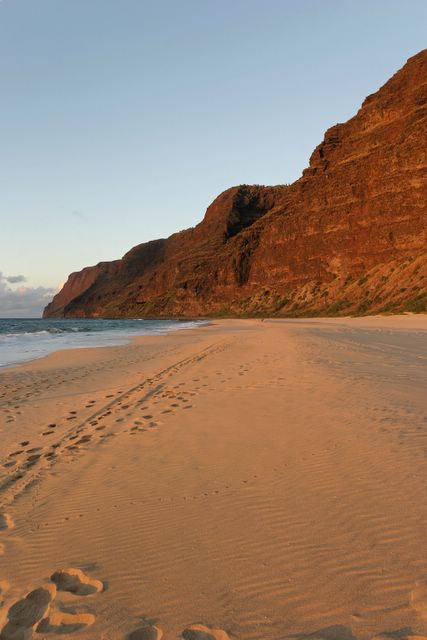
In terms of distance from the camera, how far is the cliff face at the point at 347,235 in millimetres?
57719

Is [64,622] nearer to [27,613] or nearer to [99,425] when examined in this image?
[27,613]

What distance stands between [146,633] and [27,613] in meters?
0.86

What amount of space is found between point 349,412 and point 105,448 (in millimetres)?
3878

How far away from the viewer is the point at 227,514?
12.4 feet

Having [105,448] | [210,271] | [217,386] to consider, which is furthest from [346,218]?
[105,448]

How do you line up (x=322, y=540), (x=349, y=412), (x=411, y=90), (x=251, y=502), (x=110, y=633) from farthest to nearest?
1. (x=411, y=90)
2. (x=349, y=412)
3. (x=251, y=502)
4. (x=322, y=540)
5. (x=110, y=633)

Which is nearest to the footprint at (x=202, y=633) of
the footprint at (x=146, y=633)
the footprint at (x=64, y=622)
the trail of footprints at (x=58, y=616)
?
the trail of footprints at (x=58, y=616)

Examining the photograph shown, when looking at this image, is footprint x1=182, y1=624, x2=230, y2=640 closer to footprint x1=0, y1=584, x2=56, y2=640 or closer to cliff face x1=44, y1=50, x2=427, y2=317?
footprint x1=0, y1=584, x2=56, y2=640

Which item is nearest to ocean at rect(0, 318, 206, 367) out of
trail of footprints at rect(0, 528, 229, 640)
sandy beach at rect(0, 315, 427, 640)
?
sandy beach at rect(0, 315, 427, 640)

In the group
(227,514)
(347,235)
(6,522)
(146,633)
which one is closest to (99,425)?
(6,522)

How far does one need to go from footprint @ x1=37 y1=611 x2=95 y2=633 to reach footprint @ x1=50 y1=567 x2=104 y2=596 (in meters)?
0.18

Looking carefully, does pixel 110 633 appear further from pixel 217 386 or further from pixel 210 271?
pixel 210 271

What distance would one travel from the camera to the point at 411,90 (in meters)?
66.7

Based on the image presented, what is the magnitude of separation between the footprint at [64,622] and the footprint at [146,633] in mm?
302
